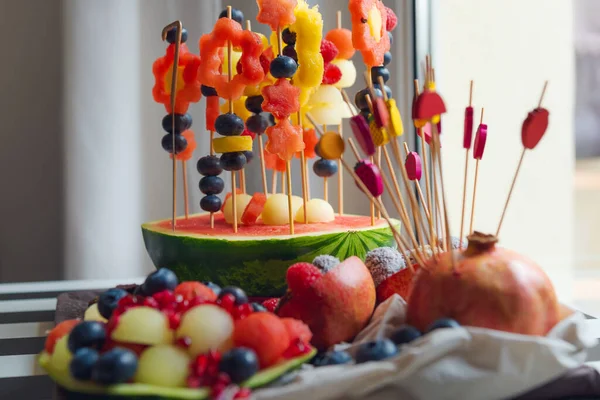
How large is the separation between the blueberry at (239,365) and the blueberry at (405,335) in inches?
A: 8.6

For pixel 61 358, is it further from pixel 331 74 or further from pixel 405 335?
pixel 331 74

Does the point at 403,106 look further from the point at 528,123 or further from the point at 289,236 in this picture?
the point at 528,123

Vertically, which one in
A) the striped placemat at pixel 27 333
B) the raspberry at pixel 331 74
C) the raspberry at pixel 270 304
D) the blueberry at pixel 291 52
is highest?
the blueberry at pixel 291 52

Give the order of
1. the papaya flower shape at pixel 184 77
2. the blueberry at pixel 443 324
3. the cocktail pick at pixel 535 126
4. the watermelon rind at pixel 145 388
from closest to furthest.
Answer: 1. the watermelon rind at pixel 145 388
2. the blueberry at pixel 443 324
3. the cocktail pick at pixel 535 126
4. the papaya flower shape at pixel 184 77

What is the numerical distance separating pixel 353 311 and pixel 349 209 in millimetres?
1377

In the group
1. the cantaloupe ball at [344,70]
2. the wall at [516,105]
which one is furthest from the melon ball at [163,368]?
the wall at [516,105]

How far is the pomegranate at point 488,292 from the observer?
0.90 m

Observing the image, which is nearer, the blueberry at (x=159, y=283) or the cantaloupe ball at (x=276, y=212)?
the blueberry at (x=159, y=283)

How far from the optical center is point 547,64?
3.68 m

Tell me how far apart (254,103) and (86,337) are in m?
0.74

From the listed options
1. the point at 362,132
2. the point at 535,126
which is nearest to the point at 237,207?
the point at 362,132

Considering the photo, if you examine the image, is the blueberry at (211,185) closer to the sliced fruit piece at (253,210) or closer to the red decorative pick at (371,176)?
the sliced fruit piece at (253,210)

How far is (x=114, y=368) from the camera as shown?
76cm

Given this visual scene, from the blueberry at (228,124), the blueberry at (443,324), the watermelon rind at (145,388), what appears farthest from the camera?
the blueberry at (228,124)
